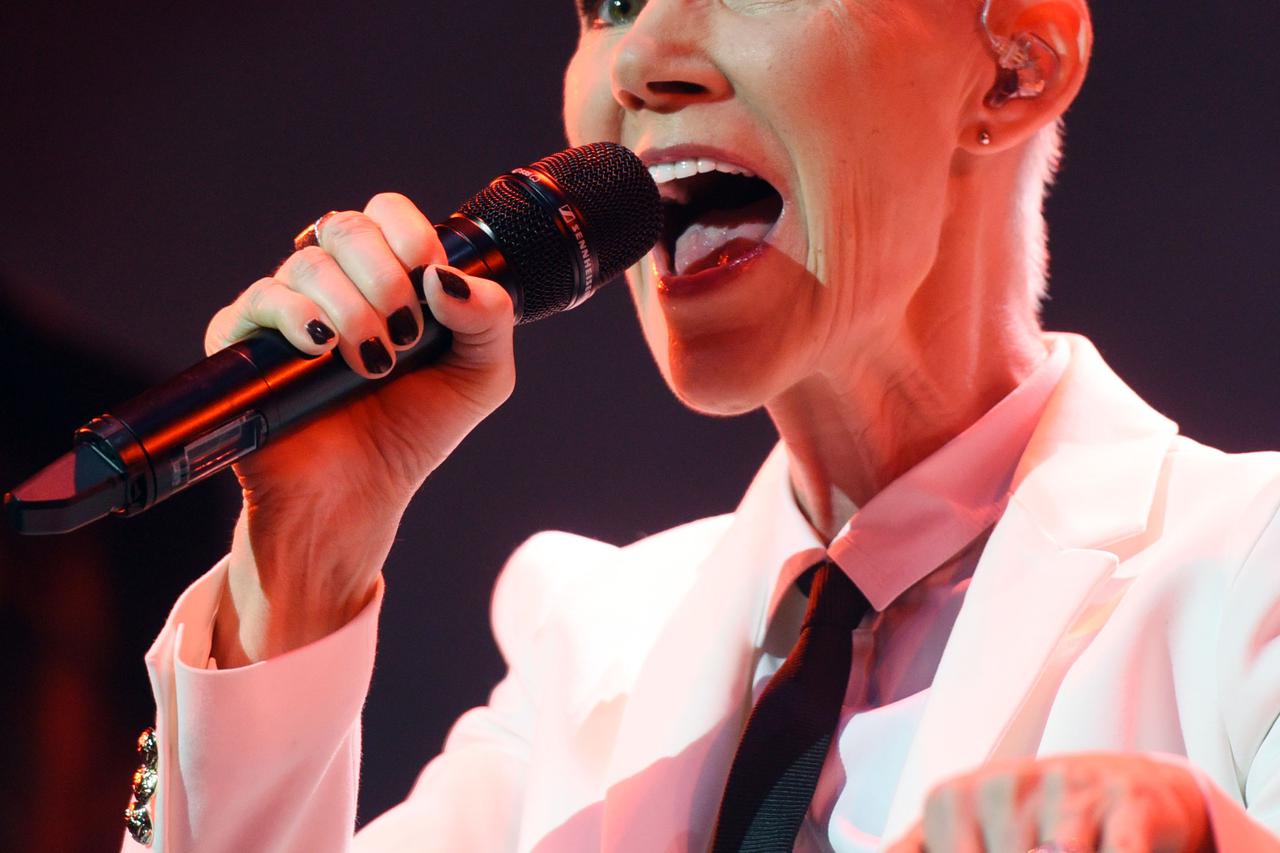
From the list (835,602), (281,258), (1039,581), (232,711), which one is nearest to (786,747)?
(835,602)

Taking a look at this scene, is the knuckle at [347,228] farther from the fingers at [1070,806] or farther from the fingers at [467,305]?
the fingers at [1070,806]

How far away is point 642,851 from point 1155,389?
82 cm

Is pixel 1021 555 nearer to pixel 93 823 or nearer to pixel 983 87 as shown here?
pixel 983 87

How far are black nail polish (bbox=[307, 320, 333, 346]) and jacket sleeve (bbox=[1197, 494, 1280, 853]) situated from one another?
77cm

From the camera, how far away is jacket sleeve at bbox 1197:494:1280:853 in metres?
1.11

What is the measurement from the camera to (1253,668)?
1152 millimetres

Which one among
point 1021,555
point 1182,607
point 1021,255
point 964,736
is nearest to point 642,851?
point 964,736

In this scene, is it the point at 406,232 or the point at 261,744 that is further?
the point at 261,744

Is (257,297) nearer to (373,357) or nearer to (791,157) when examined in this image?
(373,357)

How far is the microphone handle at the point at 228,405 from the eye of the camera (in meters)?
0.98

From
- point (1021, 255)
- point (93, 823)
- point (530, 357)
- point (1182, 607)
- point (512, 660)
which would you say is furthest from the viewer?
point (93, 823)

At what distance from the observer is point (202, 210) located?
2225mm

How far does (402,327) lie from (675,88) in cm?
47

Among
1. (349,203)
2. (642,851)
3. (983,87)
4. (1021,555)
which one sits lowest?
(642,851)
